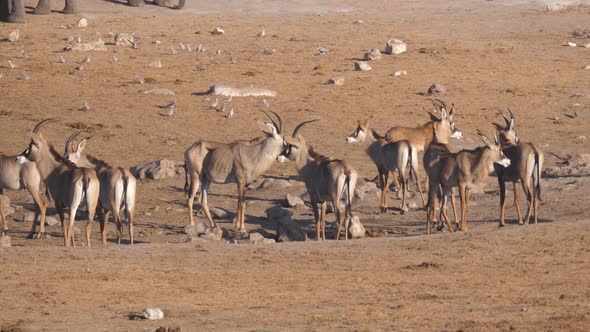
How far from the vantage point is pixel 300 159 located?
20922mm

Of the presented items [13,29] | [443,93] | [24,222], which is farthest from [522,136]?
[13,29]

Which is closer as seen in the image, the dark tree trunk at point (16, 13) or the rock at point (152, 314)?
the rock at point (152, 314)

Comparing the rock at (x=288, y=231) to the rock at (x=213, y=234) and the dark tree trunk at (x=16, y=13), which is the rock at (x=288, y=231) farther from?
the dark tree trunk at (x=16, y=13)

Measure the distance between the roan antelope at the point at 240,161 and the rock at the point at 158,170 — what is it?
→ 247 cm

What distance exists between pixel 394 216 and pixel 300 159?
6.83 feet

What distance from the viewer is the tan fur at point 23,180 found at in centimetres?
1992

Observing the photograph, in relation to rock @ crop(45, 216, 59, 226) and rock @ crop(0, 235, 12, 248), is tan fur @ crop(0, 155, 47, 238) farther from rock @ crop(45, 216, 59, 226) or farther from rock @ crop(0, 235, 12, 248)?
rock @ crop(0, 235, 12, 248)

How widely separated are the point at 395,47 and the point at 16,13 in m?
12.3

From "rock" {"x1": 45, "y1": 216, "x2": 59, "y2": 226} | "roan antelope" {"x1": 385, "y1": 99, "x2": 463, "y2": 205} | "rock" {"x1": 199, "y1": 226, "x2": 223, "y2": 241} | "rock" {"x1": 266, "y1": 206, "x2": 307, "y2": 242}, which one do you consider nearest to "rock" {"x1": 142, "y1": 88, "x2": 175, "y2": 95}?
"roan antelope" {"x1": 385, "y1": 99, "x2": 463, "y2": 205}

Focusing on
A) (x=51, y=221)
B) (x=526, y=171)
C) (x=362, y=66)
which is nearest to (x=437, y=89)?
(x=362, y=66)

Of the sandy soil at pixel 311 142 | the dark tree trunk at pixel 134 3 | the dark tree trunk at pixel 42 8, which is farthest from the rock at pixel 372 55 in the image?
the dark tree trunk at pixel 134 3

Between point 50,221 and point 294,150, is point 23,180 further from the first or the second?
point 294,150

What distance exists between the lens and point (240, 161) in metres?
21.8

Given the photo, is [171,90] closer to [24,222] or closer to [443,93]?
[443,93]
